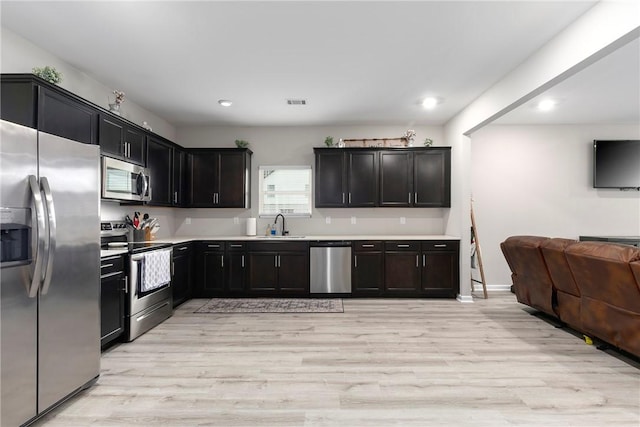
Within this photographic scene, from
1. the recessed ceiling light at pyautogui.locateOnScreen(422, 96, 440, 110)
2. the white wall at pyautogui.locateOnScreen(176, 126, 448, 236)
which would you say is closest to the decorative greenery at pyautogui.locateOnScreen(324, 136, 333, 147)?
the white wall at pyautogui.locateOnScreen(176, 126, 448, 236)

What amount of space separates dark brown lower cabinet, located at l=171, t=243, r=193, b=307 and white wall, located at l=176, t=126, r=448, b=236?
946 millimetres

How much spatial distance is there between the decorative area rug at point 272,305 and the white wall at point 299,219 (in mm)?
1221

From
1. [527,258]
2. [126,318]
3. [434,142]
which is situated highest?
[434,142]

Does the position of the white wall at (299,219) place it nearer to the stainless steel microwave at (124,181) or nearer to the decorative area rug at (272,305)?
the decorative area rug at (272,305)

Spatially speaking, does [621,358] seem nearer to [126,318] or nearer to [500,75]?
[500,75]

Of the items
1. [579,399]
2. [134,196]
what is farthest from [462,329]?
[134,196]

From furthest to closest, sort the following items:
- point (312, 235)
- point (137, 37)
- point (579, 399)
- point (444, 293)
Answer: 1. point (312, 235)
2. point (444, 293)
3. point (137, 37)
4. point (579, 399)

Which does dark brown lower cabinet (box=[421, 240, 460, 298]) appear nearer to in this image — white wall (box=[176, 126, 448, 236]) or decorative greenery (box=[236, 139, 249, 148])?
white wall (box=[176, 126, 448, 236])

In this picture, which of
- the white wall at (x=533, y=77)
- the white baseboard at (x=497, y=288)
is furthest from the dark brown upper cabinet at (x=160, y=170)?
the white baseboard at (x=497, y=288)

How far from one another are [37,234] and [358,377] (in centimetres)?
233

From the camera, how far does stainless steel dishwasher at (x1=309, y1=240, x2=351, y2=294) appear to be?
16.0ft

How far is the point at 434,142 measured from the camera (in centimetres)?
553

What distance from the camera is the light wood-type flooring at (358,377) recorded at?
2039mm

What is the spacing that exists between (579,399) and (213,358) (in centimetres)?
279
